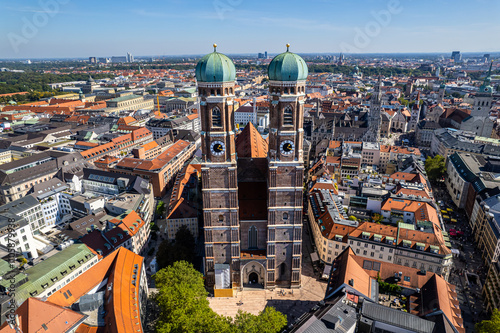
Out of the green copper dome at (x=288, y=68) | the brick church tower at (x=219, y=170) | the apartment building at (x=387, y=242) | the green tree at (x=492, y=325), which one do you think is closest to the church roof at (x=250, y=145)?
the brick church tower at (x=219, y=170)

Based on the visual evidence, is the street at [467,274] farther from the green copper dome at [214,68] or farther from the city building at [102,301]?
the green copper dome at [214,68]

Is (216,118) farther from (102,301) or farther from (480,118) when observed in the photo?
(480,118)

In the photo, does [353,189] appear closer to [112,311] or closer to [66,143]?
[112,311]

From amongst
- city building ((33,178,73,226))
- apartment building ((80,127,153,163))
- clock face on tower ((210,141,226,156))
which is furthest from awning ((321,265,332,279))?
apartment building ((80,127,153,163))

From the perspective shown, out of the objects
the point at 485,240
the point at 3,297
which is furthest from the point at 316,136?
the point at 3,297

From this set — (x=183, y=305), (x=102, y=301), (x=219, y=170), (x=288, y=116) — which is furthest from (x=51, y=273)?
(x=288, y=116)

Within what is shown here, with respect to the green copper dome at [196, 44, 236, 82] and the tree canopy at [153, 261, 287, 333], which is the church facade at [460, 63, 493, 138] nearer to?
the green copper dome at [196, 44, 236, 82]

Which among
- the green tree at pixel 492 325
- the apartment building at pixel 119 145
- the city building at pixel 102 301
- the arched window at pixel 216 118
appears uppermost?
the arched window at pixel 216 118
